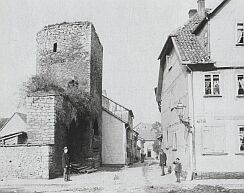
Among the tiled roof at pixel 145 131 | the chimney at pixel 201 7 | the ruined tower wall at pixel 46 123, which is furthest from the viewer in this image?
the tiled roof at pixel 145 131

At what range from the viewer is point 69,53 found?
102 ft

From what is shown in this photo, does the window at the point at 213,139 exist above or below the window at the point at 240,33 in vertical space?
below

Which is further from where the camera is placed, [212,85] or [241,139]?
[212,85]

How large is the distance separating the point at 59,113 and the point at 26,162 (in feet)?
11.9

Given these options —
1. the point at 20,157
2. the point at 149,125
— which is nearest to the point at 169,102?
the point at 20,157

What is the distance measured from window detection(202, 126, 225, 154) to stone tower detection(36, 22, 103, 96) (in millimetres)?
13567

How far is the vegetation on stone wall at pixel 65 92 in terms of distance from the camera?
22812 millimetres

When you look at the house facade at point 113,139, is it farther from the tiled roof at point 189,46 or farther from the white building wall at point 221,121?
the white building wall at point 221,121

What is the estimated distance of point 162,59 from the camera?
27453 millimetres

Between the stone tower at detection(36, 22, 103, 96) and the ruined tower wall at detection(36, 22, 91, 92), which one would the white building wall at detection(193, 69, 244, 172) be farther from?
the ruined tower wall at detection(36, 22, 91, 92)

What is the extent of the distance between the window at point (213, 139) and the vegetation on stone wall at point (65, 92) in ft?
30.1

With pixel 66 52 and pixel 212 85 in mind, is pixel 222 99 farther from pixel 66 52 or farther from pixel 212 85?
pixel 66 52

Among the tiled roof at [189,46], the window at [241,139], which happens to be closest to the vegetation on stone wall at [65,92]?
the tiled roof at [189,46]

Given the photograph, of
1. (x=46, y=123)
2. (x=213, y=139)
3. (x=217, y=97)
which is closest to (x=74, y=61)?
(x=46, y=123)
